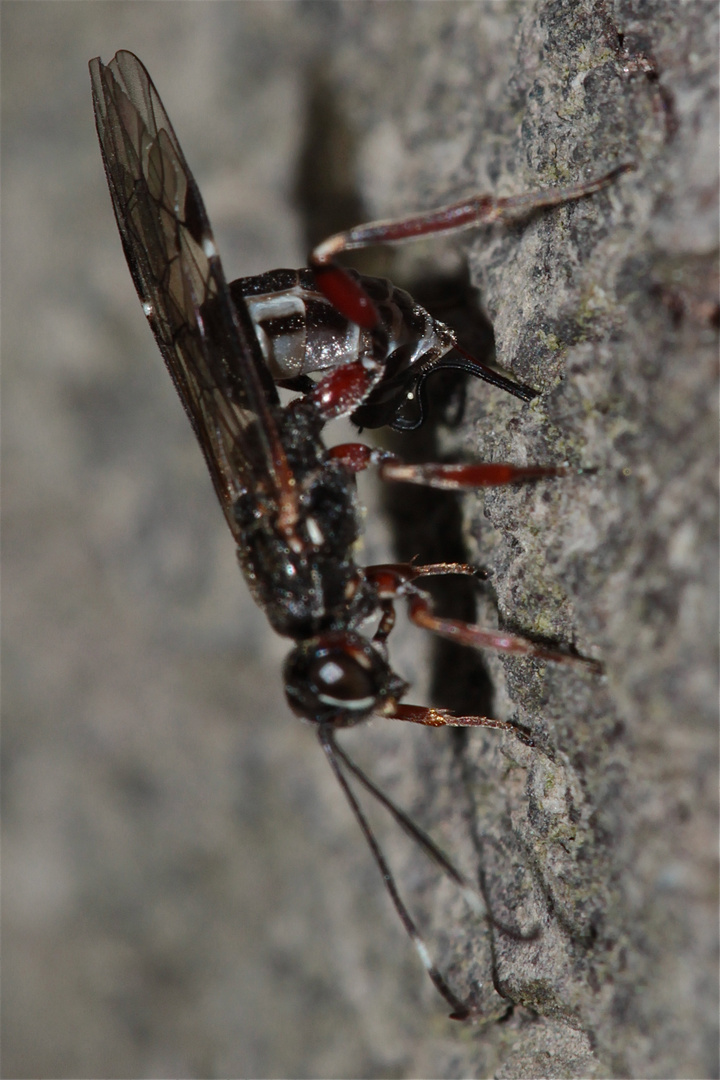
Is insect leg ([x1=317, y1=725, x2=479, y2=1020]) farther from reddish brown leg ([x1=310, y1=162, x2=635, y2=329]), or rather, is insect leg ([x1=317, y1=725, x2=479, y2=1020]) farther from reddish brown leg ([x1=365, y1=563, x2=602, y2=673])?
reddish brown leg ([x1=310, y1=162, x2=635, y2=329])

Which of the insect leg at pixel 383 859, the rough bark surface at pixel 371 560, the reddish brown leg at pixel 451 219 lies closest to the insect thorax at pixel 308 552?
the insect leg at pixel 383 859

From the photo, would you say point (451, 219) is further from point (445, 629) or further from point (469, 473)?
point (445, 629)

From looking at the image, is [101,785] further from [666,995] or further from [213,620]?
[666,995]

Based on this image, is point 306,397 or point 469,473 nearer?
point 469,473

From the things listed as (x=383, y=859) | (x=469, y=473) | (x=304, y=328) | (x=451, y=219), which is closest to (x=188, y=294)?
(x=304, y=328)

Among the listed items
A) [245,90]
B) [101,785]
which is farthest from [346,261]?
[101,785]
